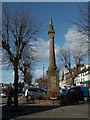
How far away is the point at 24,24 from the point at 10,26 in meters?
1.04

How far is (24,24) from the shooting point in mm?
13812

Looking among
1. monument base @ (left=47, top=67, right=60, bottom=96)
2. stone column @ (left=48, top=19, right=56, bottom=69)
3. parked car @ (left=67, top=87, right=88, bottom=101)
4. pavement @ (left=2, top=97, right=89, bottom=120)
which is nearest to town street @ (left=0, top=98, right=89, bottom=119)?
pavement @ (left=2, top=97, right=89, bottom=120)

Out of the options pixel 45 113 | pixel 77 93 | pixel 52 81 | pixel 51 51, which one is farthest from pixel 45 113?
pixel 77 93

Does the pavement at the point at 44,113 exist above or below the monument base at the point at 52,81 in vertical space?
below

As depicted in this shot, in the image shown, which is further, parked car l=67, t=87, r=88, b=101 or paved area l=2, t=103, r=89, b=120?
parked car l=67, t=87, r=88, b=101

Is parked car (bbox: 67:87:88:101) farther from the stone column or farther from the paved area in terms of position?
the paved area

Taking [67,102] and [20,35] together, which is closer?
[20,35]

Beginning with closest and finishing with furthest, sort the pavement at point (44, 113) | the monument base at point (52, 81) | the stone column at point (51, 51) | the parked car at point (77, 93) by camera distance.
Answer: the pavement at point (44, 113), the monument base at point (52, 81), the stone column at point (51, 51), the parked car at point (77, 93)

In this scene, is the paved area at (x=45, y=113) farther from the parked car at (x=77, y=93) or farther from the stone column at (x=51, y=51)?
the parked car at (x=77, y=93)

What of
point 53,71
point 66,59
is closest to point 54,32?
point 53,71

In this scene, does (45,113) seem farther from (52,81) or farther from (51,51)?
(51,51)

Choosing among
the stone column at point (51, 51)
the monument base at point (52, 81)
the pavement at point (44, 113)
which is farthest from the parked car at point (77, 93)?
the pavement at point (44, 113)

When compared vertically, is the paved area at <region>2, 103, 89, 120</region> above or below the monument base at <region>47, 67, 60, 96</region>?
below

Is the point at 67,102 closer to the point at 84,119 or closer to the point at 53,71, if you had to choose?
the point at 53,71
